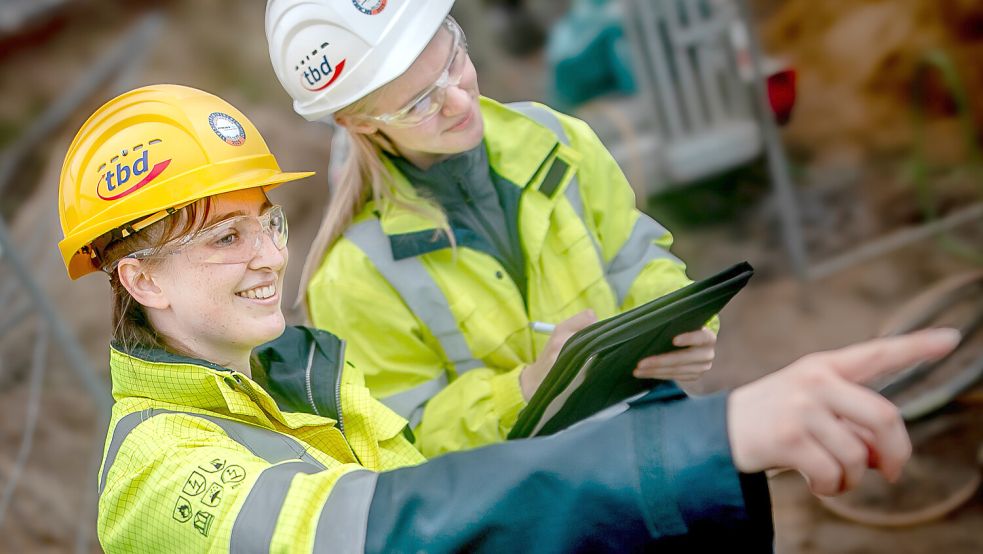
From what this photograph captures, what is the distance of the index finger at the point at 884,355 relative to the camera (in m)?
0.89

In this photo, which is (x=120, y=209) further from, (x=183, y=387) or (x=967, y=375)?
(x=967, y=375)

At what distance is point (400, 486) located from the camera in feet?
3.36

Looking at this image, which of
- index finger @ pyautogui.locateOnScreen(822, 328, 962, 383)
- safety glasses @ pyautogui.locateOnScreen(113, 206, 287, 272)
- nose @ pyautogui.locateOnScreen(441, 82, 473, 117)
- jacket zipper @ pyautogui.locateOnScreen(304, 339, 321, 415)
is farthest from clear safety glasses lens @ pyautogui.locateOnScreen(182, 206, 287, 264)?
index finger @ pyautogui.locateOnScreen(822, 328, 962, 383)

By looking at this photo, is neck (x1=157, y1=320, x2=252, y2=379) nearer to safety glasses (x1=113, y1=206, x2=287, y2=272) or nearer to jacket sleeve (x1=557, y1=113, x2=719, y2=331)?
safety glasses (x1=113, y1=206, x2=287, y2=272)

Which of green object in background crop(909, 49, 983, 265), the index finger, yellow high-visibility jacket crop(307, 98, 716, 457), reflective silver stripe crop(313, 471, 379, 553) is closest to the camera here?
the index finger

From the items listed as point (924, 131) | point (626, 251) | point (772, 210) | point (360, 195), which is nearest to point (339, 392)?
point (360, 195)

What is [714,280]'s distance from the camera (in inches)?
55.7

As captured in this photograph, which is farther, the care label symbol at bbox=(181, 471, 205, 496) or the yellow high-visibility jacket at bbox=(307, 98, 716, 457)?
the yellow high-visibility jacket at bbox=(307, 98, 716, 457)

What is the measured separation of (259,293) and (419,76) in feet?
1.88

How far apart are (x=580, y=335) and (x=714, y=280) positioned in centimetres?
21

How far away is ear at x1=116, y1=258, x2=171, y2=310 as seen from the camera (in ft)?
4.90

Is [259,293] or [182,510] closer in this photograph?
[182,510]

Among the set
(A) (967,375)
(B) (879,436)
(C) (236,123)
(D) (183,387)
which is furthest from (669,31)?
(B) (879,436)

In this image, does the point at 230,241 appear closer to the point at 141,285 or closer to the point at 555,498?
the point at 141,285
